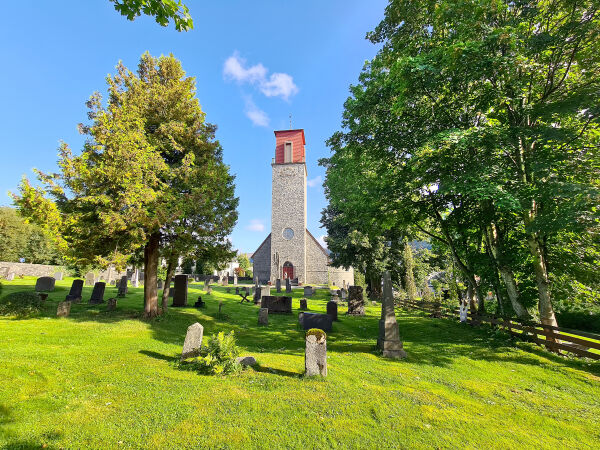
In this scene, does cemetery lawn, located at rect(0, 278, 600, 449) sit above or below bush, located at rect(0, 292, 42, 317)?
below

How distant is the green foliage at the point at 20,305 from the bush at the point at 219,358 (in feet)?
29.5

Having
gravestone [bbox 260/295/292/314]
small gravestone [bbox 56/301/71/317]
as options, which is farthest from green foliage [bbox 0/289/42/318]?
gravestone [bbox 260/295/292/314]

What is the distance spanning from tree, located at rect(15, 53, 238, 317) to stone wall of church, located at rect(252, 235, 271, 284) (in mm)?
25749

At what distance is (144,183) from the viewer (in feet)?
30.8

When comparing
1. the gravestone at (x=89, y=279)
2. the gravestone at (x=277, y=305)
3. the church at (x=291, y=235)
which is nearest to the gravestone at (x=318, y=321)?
the gravestone at (x=277, y=305)

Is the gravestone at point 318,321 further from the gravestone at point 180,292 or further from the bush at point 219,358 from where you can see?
the gravestone at point 180,292

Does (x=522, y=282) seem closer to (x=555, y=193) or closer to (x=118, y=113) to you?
(x=555, y=193)

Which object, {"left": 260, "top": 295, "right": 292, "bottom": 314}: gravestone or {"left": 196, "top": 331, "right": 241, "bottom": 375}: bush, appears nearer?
{"left": 196, "top": 331, "right": 241, "bottom": 375}: bush

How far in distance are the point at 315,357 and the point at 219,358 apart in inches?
88.0

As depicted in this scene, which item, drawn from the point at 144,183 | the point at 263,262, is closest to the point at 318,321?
the point at 144,183

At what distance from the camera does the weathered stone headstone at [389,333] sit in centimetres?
789

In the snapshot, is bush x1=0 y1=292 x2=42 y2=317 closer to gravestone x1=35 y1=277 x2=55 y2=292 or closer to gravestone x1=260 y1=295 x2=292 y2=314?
gravestone x1=35 y1=277 x2=55 y2=292

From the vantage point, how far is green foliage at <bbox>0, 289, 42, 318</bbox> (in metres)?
9.90

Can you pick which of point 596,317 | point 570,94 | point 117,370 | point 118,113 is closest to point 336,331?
point 117,370
